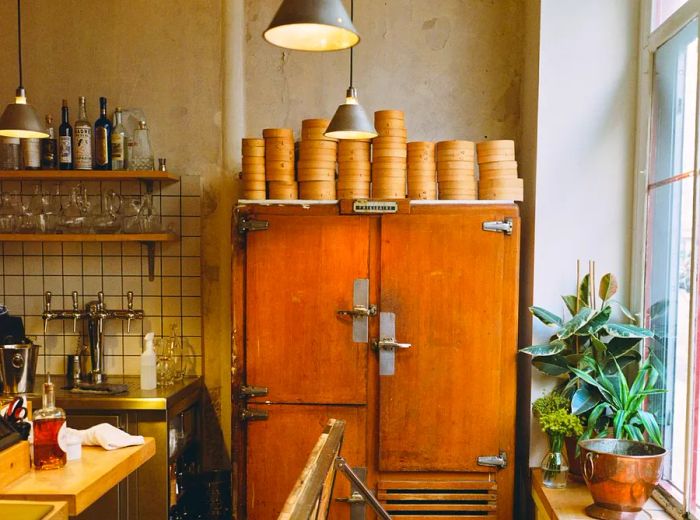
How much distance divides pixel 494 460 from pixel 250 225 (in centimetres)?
168

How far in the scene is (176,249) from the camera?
4.21 m

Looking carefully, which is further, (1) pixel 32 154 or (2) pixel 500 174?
(1) pixel 32 154

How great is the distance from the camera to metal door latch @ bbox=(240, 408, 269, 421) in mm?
3467

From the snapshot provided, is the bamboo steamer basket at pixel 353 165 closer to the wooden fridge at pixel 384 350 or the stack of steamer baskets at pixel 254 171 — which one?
the wooden fridge at pixel 384 350

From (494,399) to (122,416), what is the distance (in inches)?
75.2

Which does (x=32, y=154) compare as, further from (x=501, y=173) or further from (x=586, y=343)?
(x=586, y=343)

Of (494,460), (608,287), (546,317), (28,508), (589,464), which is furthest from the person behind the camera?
(494,460)

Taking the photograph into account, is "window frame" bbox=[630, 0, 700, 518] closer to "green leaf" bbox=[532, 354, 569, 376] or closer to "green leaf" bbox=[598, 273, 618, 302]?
"green leaf" bbox=[598, 273, 618, 302]

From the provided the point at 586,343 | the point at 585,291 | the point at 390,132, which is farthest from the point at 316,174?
the point at 586,343

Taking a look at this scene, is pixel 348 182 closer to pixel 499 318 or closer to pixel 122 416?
pixel 499 318

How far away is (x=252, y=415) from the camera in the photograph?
3465 millimetres

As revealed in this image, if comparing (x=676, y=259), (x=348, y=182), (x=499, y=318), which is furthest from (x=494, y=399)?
(x=348, y=182)

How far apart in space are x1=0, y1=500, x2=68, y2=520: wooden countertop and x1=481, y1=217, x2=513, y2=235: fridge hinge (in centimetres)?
223

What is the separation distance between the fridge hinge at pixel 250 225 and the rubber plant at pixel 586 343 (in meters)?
1.38
